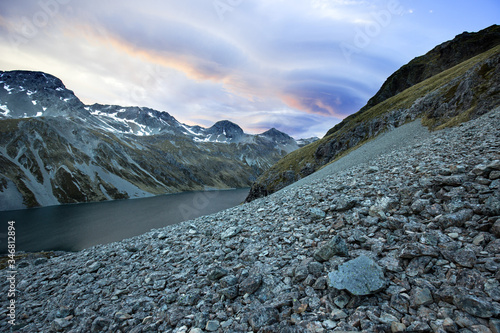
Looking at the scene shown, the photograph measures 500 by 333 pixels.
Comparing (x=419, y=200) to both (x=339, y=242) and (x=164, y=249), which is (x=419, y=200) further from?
(x=164, y=249)

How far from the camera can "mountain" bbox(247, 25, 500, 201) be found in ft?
127

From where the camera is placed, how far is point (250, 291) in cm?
726

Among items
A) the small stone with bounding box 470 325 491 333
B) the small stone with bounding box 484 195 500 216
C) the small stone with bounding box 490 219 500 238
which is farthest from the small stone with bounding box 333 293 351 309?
the small stone with bounding box 484 195 500 216

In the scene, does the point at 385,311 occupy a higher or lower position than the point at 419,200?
lower

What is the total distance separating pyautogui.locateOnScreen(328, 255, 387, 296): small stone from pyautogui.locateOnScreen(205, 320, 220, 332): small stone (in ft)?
11.7

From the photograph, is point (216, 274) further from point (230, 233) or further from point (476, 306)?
point (476, 306)

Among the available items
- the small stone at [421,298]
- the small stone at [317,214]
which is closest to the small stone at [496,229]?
the small stone at [421,298]

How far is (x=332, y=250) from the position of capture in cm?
753

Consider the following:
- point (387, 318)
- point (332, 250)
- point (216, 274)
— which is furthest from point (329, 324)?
point (216, 274)

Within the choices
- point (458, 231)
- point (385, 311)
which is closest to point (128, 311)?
point (385, 311)

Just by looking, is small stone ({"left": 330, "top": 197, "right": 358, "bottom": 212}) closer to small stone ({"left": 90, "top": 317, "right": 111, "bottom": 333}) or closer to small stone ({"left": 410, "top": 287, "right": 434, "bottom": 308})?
small stone ({"left": 410, "top": 287, "right": 434, "bottom": 308})

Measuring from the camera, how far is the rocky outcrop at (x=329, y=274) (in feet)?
16.4

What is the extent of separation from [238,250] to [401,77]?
16110 centimetres

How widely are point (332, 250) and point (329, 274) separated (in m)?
1.22
